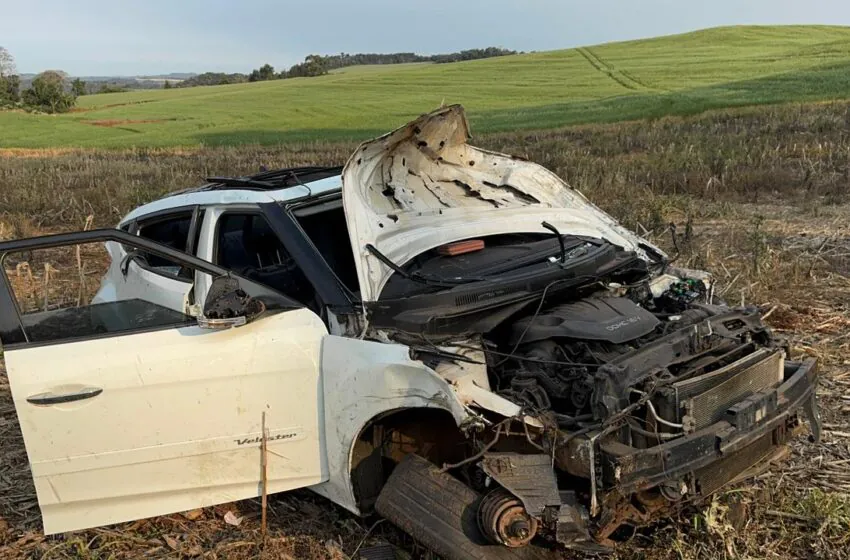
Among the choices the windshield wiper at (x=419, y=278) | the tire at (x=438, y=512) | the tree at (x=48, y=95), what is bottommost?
the tire at (x=438, y=512)

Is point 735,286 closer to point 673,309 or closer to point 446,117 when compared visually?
point 673,309

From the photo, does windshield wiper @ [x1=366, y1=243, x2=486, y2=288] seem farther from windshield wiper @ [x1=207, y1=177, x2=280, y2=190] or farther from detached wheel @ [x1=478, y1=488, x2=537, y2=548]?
detached wheel @ [x1=478, y1=488, x2=537, y2=548]

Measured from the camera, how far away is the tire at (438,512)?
283 cm

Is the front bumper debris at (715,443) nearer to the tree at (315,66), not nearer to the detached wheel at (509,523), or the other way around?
the detached wheel at (509,523)

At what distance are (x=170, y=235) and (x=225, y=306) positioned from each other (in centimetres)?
161

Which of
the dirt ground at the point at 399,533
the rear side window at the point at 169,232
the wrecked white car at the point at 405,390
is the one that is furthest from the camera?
the rear side window at the point at 169,232

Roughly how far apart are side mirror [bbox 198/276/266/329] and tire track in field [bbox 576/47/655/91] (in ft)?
127

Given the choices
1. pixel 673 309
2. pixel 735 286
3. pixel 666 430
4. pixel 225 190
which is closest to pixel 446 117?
pixel 225 190

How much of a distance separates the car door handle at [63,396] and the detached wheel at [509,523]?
66.2 inches

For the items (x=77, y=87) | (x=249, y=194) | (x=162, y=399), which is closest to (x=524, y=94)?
(x=249, y=194)

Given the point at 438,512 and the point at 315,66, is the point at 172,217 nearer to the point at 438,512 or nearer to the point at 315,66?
the point at 438,512

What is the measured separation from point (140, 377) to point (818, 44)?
5417 cm

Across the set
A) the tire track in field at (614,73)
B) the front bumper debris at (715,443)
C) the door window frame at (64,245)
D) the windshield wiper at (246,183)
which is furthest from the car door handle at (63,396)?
the tire track in field at (614,73)

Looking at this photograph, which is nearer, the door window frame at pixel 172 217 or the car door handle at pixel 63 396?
the car door handle at pixel 63 396
